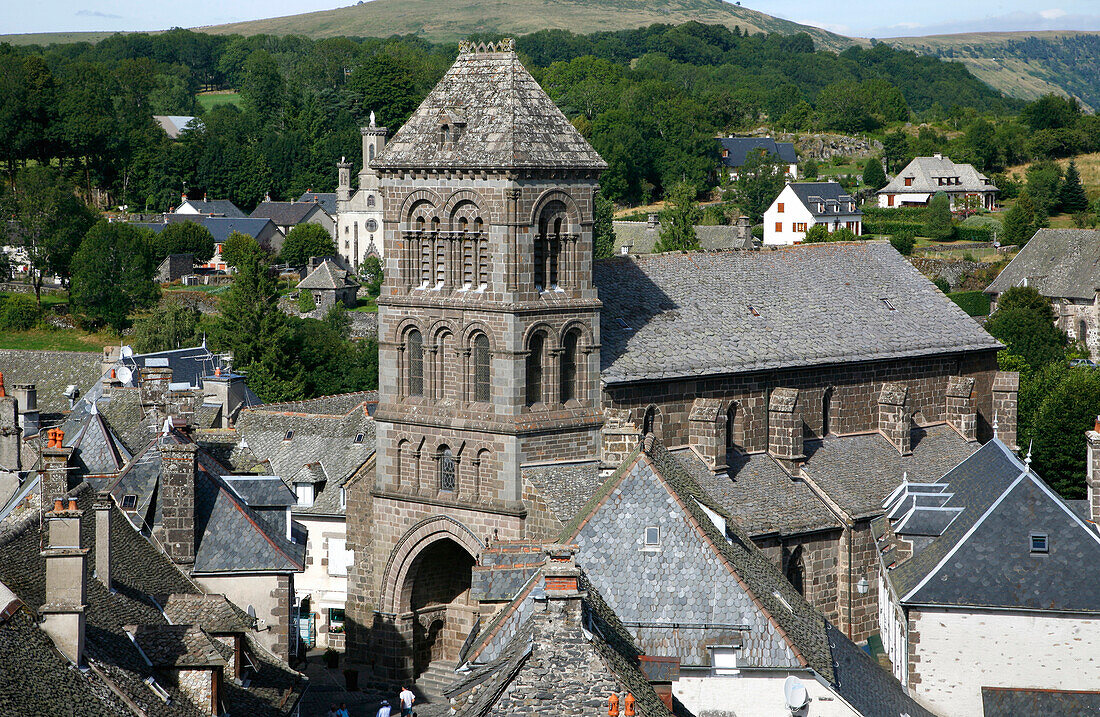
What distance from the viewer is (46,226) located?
103625 mm

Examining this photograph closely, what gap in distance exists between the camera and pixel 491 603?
29.2m

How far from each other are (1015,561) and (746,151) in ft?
412

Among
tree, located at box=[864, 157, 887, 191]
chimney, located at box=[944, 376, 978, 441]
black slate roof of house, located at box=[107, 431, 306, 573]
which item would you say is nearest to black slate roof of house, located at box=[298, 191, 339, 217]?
tree, located at box=[864, 157, 887, 191]

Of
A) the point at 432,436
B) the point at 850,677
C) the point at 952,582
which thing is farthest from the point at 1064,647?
the point at 432,436

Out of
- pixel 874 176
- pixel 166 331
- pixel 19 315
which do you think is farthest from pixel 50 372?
pixel 874 176

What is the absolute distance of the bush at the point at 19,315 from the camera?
95562mm

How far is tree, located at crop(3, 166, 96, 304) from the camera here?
103m

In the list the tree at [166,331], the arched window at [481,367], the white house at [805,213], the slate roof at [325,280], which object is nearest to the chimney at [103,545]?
the arched window at [481,367]

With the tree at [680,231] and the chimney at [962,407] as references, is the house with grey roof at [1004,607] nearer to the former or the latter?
the chimney at [962,407]

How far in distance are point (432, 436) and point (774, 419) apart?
1080 cm

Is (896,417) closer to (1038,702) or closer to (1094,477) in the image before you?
(1094,477)

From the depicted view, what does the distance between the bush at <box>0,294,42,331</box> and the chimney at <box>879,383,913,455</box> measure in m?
62.5

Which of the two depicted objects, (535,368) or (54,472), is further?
(535,368)

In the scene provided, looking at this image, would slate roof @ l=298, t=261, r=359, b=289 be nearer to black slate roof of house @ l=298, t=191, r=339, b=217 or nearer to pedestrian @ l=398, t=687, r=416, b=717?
black slate roof of house @ l=298, t=191, r=339, b=217
